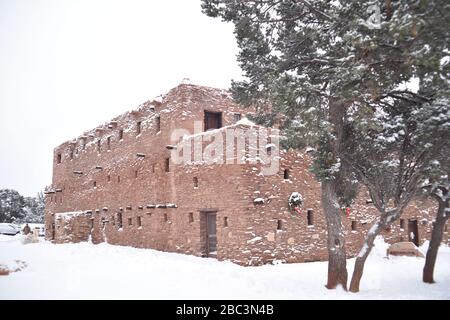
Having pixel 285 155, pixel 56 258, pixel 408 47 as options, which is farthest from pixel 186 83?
pixel 408 47

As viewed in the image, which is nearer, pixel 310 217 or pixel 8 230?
pixel 310 217

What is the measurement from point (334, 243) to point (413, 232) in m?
12.6

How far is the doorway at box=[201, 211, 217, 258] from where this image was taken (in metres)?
15.4

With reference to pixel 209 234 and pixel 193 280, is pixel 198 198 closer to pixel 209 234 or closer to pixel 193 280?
pixel 209 234

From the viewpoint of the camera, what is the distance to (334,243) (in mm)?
9805

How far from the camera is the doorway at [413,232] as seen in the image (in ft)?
65.1

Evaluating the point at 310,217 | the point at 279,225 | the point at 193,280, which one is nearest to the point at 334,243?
the point at 193,280

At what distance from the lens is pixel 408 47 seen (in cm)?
721

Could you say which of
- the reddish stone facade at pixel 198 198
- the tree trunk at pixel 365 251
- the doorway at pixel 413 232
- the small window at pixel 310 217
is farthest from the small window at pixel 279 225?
the doorway at pixel 413 232

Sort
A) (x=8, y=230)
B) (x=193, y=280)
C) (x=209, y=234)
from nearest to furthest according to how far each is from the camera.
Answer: (x=193, y=280), (x=209, y=234), (x=8, y=230)

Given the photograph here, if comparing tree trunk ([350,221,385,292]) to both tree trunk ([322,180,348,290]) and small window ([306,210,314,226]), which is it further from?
small window ([306,210,314,226])

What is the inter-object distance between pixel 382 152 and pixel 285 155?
5.39 metres

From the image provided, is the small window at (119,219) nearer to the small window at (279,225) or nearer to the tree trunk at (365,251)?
the small window at (279,225)

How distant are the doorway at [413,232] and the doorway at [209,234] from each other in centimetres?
1074
